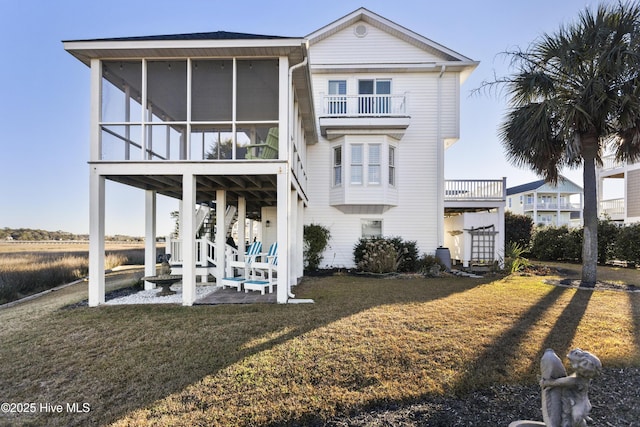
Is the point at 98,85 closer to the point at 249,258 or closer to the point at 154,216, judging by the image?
the point at 154,216

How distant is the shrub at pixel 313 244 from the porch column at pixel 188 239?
651 cm

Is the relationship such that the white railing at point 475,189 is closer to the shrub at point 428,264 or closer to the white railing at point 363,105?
the shrub at point 428,264

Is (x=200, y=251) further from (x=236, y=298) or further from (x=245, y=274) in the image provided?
(x=236, y=298)

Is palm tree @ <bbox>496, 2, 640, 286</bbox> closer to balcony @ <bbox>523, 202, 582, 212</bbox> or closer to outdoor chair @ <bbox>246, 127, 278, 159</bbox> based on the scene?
outdoor chair @ <bbox>246, 127, 278, 159</bbox>

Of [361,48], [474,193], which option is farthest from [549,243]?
[361,48]

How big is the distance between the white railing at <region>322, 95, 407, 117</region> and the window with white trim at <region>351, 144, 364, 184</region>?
1321 millimetres

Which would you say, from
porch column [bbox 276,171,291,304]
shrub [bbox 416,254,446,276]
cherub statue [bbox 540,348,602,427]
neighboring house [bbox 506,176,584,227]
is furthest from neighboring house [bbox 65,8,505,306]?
neighboring house [bbox 506,176,584,227]

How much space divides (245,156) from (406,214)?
8137 mm

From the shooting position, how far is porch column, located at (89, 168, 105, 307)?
6535 millimetres

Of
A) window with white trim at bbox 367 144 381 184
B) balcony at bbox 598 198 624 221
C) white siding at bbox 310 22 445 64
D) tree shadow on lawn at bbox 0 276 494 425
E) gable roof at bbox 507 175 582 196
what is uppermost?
white siding at bbox 310 22 445 64

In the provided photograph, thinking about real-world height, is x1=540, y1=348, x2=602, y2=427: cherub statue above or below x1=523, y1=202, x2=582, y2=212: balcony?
below

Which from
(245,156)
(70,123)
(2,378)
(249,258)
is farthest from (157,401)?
(70,123)

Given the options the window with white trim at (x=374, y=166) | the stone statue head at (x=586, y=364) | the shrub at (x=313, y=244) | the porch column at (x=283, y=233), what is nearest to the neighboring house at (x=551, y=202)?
the window with white trim at (x=374, y=166)


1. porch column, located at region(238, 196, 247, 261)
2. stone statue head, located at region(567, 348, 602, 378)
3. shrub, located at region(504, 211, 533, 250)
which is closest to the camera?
stone statue head, located at region(567, 348, 602, 378)
